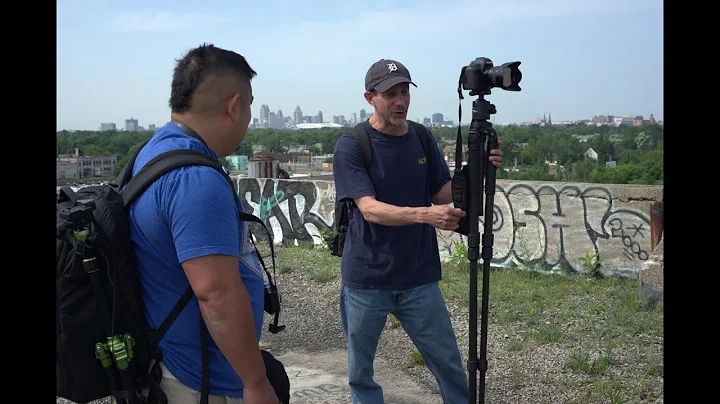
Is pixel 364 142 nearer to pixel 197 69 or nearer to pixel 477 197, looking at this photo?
pixel 477 197

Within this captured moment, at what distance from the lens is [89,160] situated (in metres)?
30.1

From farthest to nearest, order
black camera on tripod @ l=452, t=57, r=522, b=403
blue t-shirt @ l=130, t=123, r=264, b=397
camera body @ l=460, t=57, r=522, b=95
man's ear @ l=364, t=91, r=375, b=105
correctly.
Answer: man's ear @ l=364, t=91, r=375, b=105, black camera on tripod @ l=452, t=57, r=522, b=403, camera body @ l=460, t=57, r=522, b=95, blue t-shirt @ l=130, t=123, r=264, b=397

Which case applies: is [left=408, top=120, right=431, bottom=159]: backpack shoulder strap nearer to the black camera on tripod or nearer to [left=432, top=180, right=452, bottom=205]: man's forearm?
[left=432, top=180, right=452, bottom=205]: man's forearm

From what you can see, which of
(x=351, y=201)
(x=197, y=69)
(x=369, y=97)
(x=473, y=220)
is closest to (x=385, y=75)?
(x=369, y=97)

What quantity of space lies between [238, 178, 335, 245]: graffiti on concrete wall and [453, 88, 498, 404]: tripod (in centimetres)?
911

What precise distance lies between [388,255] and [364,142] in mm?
624

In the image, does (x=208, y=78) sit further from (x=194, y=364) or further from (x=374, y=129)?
(x=374, y=129)

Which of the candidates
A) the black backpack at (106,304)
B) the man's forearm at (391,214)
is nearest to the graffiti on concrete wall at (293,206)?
the man's forearm at (391,214)

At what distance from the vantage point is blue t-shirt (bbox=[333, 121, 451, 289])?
3.55 m

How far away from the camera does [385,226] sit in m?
3.59

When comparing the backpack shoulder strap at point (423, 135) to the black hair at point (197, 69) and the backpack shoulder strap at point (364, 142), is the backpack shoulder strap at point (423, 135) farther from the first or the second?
the black hair at point (197, 69)

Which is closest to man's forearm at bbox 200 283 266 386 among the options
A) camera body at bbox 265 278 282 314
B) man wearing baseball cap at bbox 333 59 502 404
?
camera body at bbox 265 278 282 314
